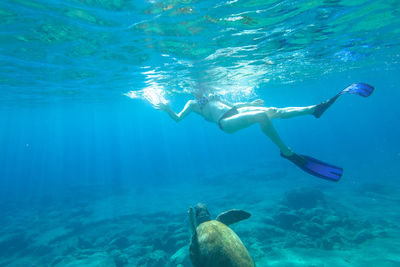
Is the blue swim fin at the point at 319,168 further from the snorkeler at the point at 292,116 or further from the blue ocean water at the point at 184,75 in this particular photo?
the blue ocean water at the point at 184,75

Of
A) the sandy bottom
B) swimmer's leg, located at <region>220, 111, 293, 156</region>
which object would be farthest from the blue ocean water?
swimmer's leg, located at <region>220, 111, 293, 156</region>

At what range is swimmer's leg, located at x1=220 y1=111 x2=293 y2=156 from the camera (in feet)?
15.6

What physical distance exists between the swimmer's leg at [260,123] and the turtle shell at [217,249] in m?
2.27

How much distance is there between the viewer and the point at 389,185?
20969 mm

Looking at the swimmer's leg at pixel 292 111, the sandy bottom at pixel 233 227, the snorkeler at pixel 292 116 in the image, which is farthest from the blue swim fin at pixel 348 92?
the sandy bottom at pixel 233 227

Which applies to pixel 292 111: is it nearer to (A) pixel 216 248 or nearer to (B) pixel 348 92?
(B) pixel 348 92

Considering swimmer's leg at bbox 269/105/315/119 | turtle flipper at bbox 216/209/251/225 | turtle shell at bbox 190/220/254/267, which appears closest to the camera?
turtle shell at bbox 190/220/254/267

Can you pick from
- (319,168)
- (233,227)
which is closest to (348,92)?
(319,168)

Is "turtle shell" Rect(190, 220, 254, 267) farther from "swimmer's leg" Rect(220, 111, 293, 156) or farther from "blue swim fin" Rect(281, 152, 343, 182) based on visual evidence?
"blue swim fin" Rect(281, 152, 343, 182)

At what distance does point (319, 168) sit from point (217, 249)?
3.15 metres

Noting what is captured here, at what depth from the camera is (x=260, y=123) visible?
4.84m

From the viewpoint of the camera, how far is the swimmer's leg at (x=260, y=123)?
4746 mm

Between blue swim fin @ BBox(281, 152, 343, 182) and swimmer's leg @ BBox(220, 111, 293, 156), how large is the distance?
303 millimetres

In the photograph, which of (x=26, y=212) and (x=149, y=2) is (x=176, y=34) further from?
(x=26, y=212)
